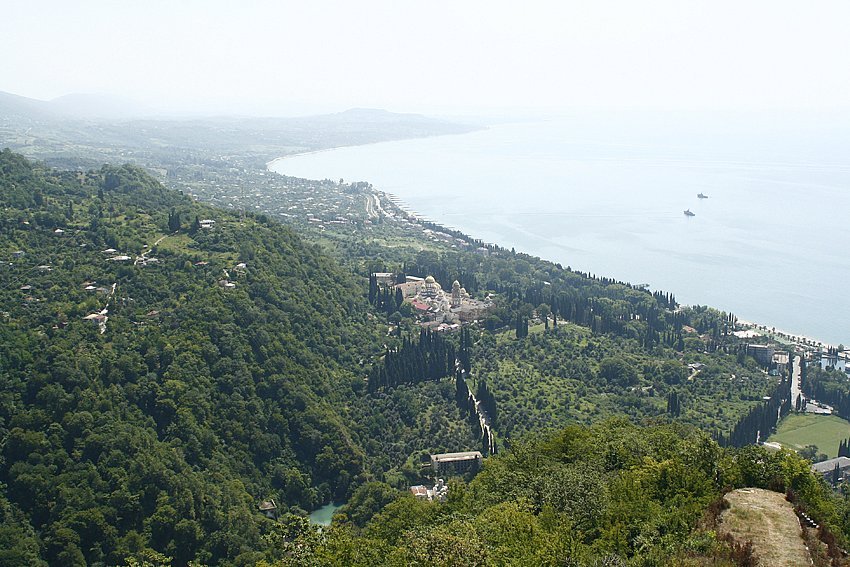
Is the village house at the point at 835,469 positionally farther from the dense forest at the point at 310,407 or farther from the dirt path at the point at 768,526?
the dirt path at the point at 768,526

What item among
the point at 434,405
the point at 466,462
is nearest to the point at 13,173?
the point at 434,405

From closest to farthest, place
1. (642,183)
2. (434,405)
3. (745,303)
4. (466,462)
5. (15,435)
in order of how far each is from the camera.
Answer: (15,435), (466,462), (434,405), (745,303), (642,183)

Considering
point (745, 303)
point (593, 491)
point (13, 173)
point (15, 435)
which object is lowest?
point (745, 303)

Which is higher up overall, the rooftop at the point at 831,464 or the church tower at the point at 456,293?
the church tower at the point at 456,293

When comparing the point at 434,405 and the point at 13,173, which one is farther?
the point at 13,173

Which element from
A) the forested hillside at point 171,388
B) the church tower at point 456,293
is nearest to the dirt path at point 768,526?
the forested hillside at point 171,388

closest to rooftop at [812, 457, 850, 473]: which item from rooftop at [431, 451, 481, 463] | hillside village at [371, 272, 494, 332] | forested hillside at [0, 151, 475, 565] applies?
rooftop at [431, 451, 481, 463]

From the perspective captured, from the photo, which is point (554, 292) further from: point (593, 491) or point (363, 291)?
point (593, 491)
